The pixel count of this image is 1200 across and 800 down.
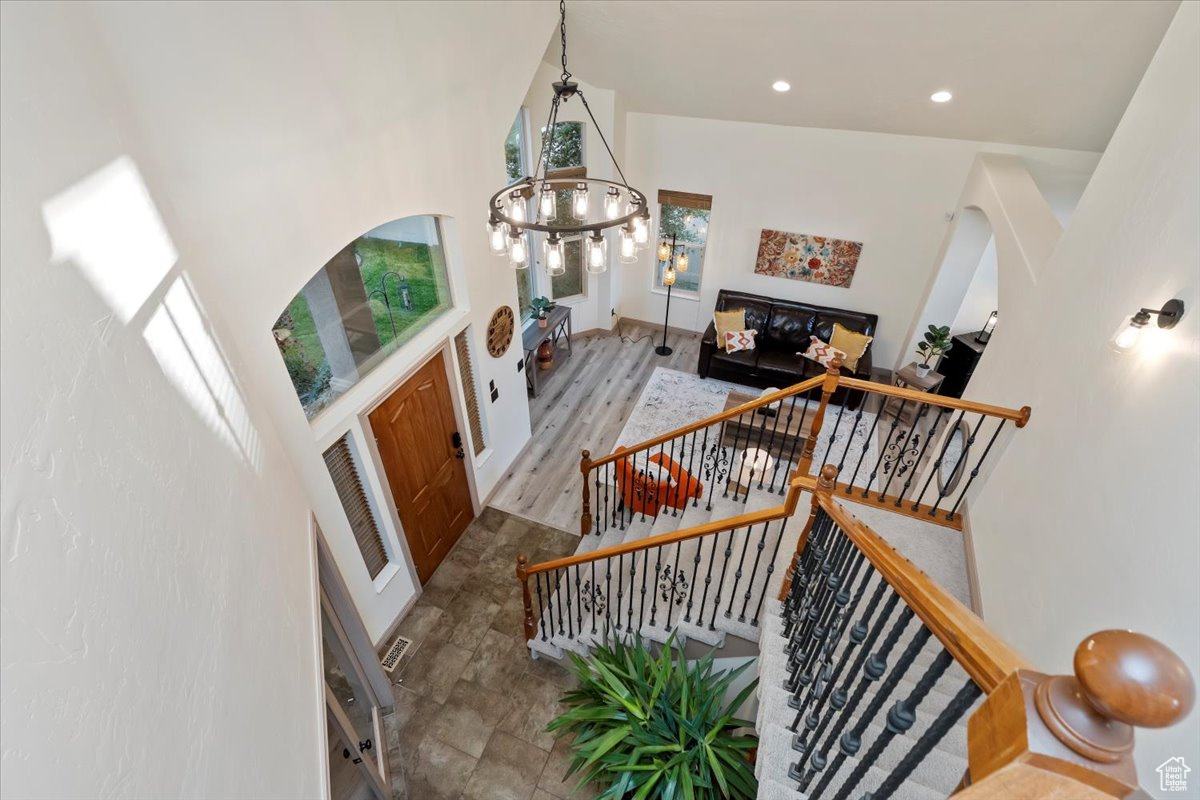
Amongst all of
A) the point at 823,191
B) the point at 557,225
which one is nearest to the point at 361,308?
the point at 557,225

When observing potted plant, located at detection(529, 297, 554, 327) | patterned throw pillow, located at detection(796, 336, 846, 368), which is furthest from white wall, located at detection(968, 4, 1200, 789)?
potted plant, located at detection(529, 297, 554, 327)

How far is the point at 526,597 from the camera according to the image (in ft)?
12.6

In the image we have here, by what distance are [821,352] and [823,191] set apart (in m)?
2.02

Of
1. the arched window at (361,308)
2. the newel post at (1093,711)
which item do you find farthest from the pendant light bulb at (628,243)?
the newel post at (1093,711)

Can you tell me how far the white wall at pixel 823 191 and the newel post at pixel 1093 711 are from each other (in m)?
6.93

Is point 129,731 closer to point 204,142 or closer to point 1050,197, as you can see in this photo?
point 204,142

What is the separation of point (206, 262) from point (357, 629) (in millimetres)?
2348

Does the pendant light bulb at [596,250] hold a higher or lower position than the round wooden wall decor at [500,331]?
higher

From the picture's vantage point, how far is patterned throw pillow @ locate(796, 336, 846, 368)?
734cm

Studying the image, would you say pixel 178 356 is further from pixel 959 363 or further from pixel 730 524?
pixel 959 363

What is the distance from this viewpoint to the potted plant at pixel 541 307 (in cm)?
740

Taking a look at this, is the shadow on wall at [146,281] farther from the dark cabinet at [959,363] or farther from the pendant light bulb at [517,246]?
the dark cabinet at [959,363]

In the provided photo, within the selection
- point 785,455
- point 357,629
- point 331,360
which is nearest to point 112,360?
point 331,360

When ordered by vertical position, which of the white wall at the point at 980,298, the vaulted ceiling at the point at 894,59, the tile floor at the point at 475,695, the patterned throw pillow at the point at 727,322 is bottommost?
the tile floor at the point at 475,695
